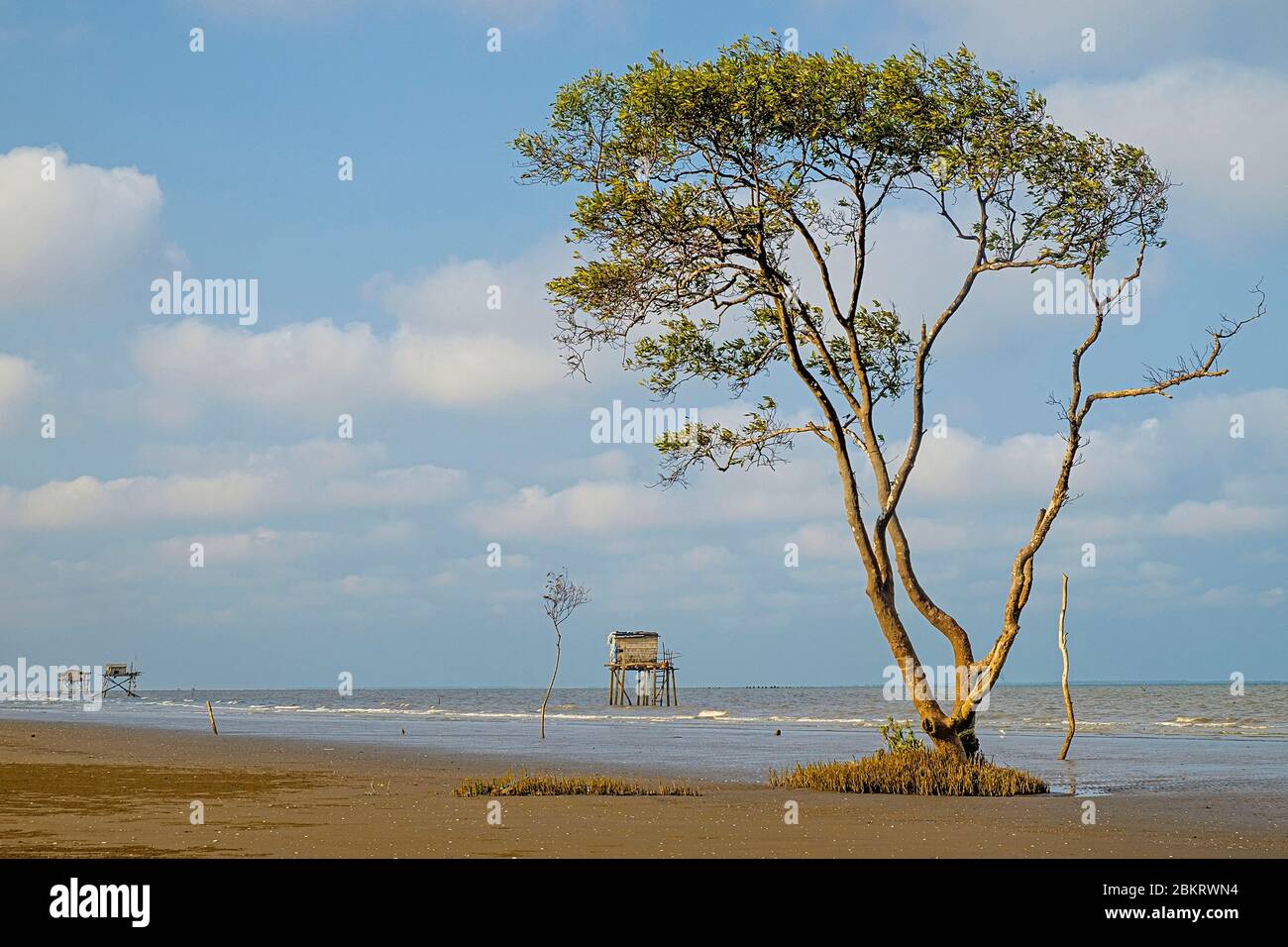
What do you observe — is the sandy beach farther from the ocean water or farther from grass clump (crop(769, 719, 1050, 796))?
the ocean water

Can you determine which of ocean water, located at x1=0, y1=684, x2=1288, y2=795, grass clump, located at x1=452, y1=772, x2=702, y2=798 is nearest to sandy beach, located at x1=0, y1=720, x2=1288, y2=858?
grass clump, located at x1=452, y1=772, x2=702, y2=798

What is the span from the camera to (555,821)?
1559cm

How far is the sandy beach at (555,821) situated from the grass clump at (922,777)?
1.81ft

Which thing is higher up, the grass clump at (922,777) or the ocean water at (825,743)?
the grass clump at (922,777)

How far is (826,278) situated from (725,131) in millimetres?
3099

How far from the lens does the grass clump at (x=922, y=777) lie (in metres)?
19.6

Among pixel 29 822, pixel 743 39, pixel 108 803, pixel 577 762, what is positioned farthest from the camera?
pixel 577 762

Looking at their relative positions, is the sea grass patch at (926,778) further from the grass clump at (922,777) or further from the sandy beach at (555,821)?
the sandy beach at (555,821)

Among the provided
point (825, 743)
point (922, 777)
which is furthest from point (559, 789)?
point (825, 743)

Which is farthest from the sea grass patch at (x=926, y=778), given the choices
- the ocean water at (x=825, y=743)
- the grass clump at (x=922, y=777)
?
the ocean water at (x=825, y=743)
